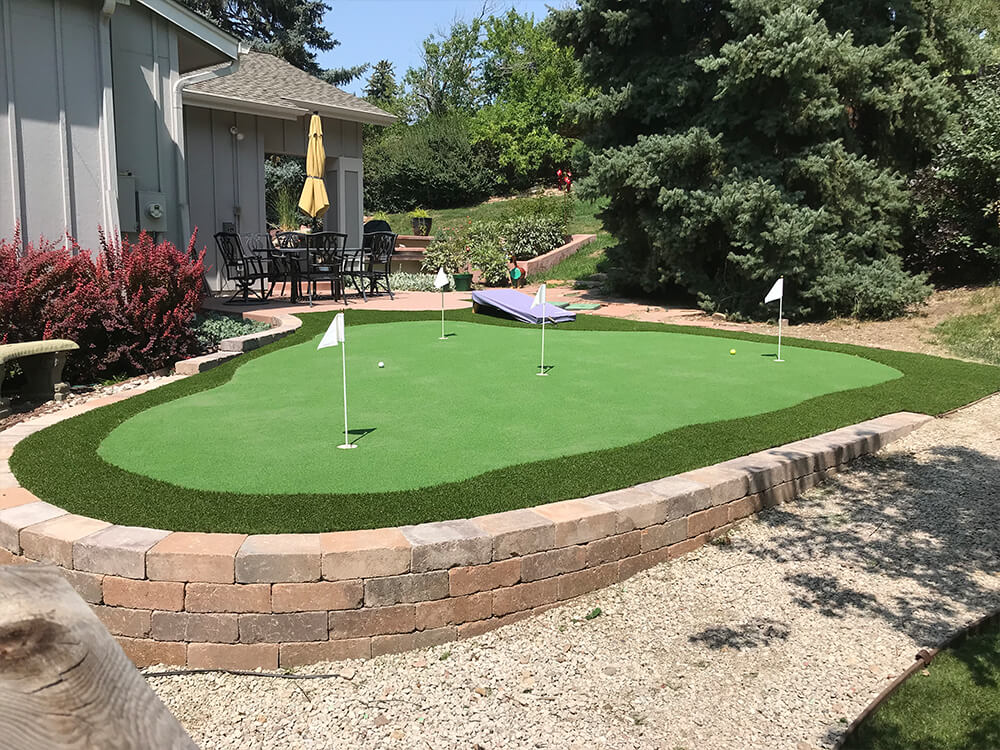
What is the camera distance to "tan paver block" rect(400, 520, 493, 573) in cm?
314

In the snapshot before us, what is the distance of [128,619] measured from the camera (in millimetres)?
3105

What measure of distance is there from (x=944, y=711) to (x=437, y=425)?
3.14 meters

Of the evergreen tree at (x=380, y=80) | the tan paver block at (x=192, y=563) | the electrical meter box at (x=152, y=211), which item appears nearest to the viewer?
the tan paver block at (x=192, y=563)

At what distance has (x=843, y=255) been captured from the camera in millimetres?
11422

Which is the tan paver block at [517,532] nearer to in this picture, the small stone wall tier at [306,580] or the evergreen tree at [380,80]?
the small stone wall tier at [306,580]

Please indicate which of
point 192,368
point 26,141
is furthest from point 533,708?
point 26,141

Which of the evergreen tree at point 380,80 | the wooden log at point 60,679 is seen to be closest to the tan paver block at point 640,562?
the wooden log at point 60,679

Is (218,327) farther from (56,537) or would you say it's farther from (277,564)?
(277,564)

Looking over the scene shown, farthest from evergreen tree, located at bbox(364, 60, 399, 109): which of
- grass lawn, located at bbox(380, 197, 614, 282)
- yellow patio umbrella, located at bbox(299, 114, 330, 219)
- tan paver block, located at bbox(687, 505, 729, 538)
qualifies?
tan paver block, located at bbox(687, 505, 729, 538)

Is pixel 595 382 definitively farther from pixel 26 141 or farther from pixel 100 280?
pixel 26 141

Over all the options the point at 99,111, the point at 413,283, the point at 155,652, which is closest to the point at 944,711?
the point at 155,652

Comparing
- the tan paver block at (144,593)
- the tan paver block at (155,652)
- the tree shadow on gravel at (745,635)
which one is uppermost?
the tan paver block at (144,593)

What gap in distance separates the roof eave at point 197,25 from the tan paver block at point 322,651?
7.91 metres

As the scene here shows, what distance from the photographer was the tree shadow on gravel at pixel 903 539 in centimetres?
342
